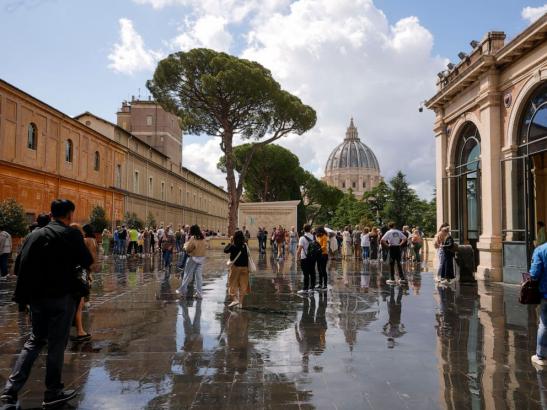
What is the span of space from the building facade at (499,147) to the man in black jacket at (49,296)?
11469mm

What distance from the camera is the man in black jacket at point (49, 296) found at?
13.6ft

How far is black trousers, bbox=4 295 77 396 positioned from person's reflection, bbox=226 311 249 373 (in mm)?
1721

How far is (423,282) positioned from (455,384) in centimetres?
902

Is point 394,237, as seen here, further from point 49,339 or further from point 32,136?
point 32,136

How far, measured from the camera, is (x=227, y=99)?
3244 centimetres

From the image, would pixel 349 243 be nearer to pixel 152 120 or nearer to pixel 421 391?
pixel 421 391

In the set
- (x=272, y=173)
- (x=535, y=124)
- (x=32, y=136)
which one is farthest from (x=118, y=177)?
(x=535, y=124)

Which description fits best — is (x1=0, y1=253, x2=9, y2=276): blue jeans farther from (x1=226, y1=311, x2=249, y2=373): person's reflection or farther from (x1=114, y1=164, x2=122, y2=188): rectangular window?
(x1=114, y1=164, x2=122, y2=188): rectangular window

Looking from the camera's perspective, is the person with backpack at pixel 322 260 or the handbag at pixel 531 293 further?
the person with backpack at pixel 322 260

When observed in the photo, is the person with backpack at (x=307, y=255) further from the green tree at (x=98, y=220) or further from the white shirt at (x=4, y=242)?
the green tree at (x=98, y=220)

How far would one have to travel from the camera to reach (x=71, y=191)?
31281 millimetres

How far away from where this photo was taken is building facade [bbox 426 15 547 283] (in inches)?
482

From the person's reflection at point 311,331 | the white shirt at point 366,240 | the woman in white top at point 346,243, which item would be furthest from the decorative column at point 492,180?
the woman in white top at point 346,243

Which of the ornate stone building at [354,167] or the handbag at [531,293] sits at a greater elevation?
the ornate stone building at [354,167]
